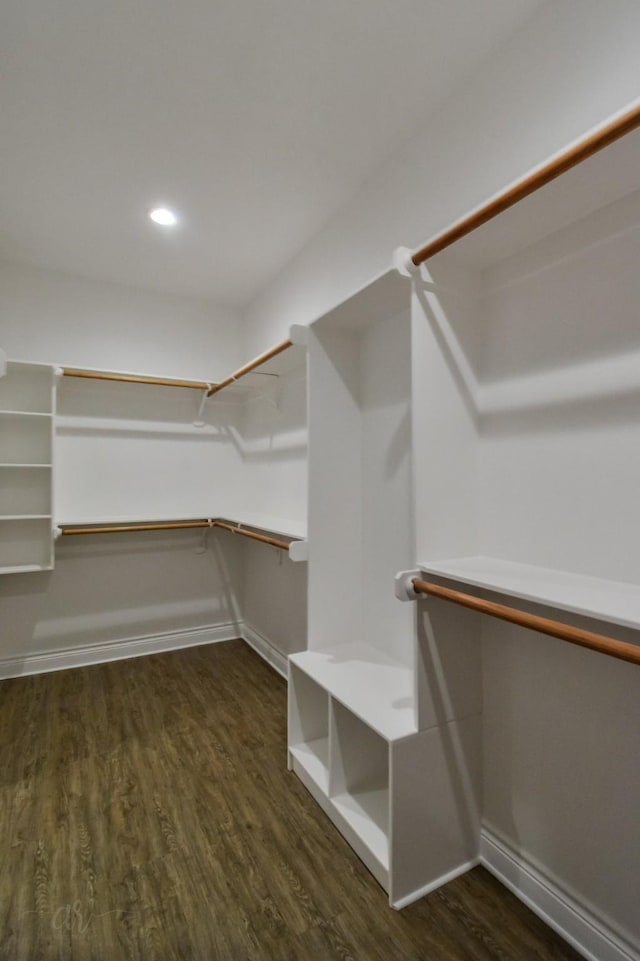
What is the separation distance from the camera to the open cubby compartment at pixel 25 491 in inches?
114

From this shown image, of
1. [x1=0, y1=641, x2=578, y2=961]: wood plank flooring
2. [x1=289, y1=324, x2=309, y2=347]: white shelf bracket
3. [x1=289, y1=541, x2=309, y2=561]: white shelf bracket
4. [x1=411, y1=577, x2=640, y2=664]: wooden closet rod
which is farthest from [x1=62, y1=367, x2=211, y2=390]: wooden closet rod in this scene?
[x1=411, y1=577, x2=640, y2=664]: wooden closet rod

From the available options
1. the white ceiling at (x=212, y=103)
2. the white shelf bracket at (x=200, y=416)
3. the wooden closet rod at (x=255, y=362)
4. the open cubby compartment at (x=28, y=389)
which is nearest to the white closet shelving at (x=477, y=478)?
the wooden closet rod at (x=255, y=362)

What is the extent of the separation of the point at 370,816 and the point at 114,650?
231 cm

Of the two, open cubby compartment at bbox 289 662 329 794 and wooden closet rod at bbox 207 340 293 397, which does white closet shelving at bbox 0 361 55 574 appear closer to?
wooden closet rod at bbox 207 340 293 397

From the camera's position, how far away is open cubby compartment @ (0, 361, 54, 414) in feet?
9.48

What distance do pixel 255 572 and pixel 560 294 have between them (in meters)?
2.75

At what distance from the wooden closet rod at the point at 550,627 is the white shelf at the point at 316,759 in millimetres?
1013

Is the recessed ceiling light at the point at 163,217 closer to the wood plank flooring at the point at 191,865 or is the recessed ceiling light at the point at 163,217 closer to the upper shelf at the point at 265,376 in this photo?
the upper shelf at the point at 265,376

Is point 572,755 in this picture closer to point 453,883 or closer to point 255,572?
point 453,883

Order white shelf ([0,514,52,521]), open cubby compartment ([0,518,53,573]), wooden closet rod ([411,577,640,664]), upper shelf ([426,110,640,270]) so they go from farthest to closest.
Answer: open cubby compartment ([0,518,53,573]), white shelf ([0,514,52,521]), upper shelf ([426,110,640,270]), wooden closet rod ([411,577,640,664])

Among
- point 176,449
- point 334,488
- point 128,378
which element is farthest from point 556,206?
point 176,449

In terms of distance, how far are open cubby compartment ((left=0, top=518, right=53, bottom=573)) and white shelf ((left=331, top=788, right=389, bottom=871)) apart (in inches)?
84.2

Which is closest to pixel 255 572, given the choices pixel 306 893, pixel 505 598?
pixel 306 893

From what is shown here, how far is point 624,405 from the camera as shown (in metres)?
1.17
